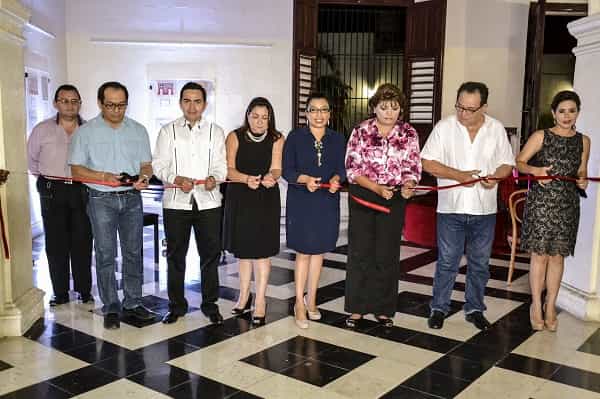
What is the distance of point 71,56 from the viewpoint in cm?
785

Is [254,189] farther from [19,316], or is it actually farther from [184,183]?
[19,316]

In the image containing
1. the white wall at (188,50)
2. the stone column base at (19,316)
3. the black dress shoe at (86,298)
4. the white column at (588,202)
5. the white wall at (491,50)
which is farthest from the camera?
the white wall at (188,50)

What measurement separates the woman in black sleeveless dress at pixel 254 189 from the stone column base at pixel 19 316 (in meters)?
1.29

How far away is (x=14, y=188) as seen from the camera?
377cm

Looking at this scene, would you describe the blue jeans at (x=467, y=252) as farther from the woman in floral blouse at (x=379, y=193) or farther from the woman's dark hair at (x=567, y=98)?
the woman's dark hair at (x=567, y=98)

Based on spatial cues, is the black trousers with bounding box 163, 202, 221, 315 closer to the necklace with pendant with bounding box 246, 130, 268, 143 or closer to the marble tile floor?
the marble tile floor

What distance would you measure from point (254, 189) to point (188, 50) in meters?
4.80

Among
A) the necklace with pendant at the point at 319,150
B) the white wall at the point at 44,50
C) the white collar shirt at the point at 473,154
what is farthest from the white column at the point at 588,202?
the white wall at the point at 44,50

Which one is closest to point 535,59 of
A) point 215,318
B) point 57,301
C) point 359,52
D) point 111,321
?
point 215,318

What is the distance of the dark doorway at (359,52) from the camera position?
11.1m

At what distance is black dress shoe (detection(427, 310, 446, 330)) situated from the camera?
385cm

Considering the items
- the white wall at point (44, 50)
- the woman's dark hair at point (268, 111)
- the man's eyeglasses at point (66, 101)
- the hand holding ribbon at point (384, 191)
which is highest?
the white wall at point (44, 50)

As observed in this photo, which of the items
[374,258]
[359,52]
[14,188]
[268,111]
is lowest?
[374,258]

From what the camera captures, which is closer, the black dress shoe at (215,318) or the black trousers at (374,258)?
the black trousers at (374,258)
